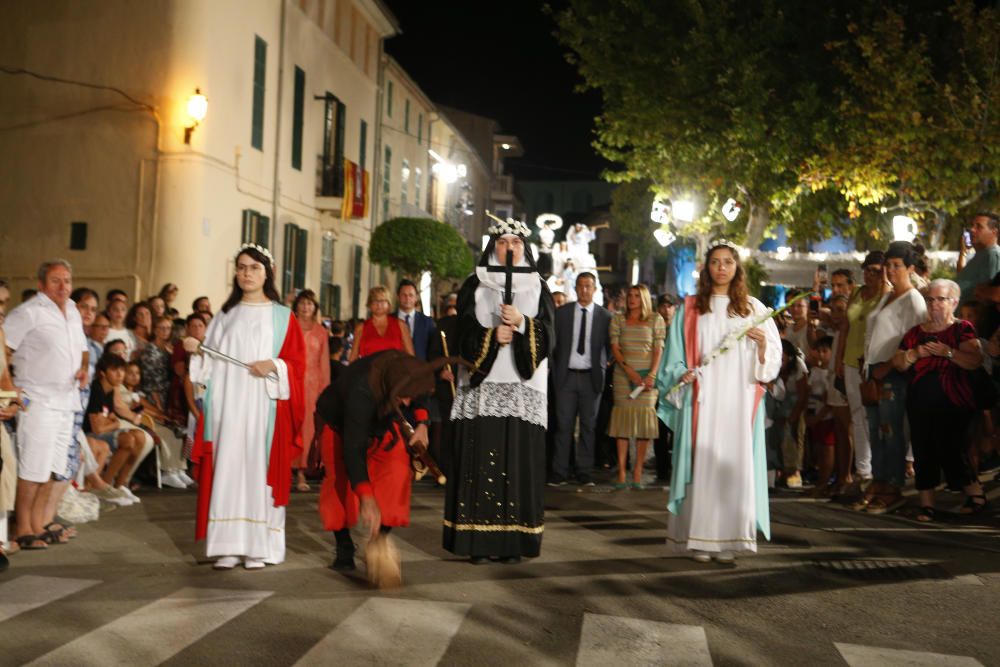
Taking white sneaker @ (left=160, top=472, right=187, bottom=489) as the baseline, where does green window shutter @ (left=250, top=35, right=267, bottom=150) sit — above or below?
above

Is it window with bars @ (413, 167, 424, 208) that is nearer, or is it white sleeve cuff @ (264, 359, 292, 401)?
white sleeve cuff @ (264, 359, 292, 401)

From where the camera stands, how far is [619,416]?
13812 millimetres

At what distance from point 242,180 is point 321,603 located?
20.7m

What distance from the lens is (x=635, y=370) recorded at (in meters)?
14.0

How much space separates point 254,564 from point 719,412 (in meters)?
3.35

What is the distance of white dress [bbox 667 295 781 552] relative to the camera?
343 inches

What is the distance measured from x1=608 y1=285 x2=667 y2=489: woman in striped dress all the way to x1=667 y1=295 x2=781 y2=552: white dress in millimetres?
4678

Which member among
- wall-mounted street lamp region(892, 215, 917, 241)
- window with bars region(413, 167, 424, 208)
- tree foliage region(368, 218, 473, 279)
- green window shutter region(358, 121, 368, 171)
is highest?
window with bars region(413, 167, 424, 208)

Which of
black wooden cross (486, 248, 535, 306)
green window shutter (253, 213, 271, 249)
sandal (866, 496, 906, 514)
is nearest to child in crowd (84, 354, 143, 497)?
black wooden cross (486, 248, 535, 306)

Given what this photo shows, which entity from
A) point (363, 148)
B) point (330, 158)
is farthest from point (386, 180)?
point (330, 158)

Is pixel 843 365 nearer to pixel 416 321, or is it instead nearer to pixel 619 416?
pixel 619 416

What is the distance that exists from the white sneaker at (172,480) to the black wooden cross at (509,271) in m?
5.90

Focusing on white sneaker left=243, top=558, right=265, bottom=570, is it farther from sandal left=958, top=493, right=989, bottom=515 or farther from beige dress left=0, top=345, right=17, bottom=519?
sandal left=958, top=493, right=989, bottom=515

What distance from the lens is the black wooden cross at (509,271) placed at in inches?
348
